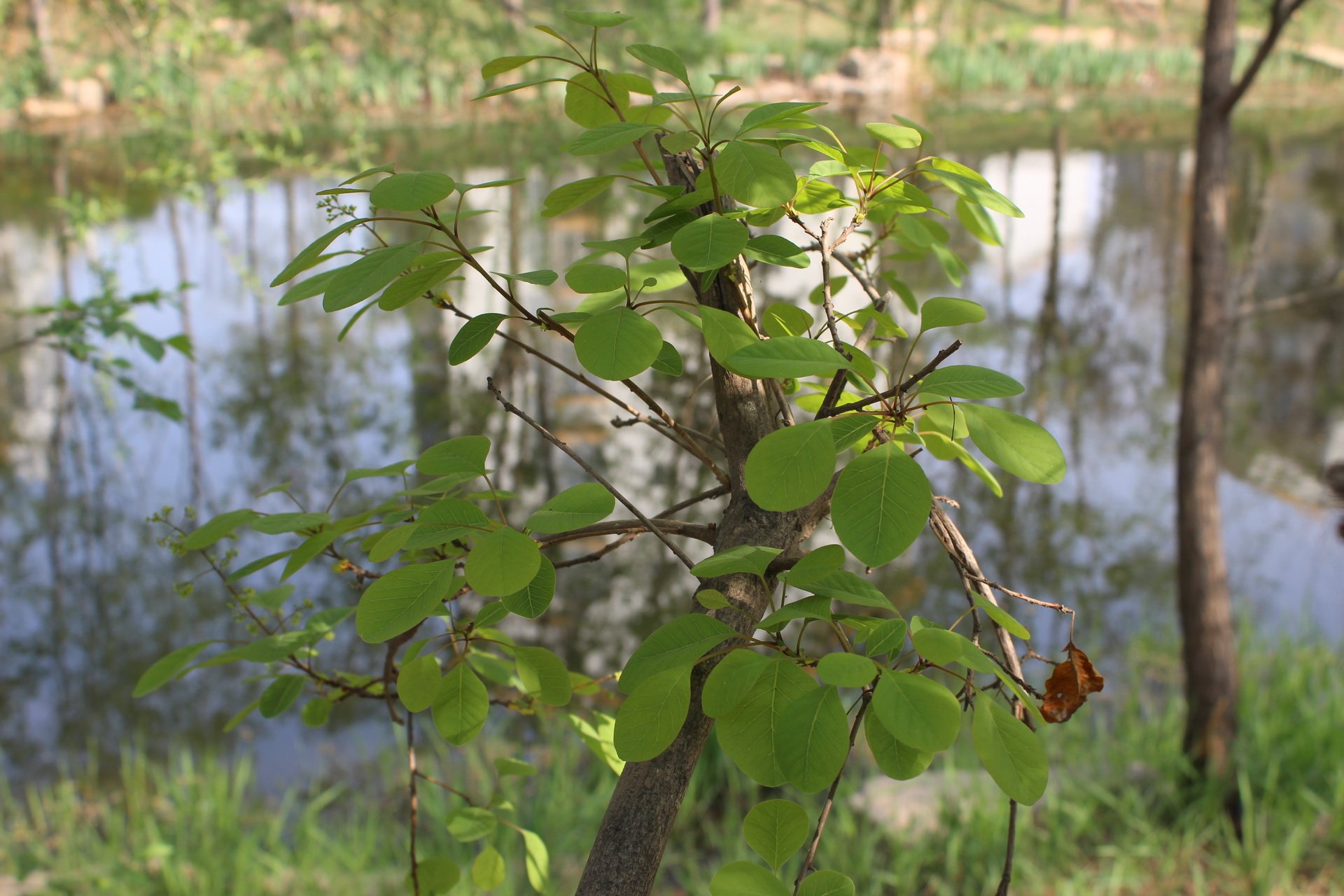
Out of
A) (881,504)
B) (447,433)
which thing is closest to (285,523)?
(881,504)

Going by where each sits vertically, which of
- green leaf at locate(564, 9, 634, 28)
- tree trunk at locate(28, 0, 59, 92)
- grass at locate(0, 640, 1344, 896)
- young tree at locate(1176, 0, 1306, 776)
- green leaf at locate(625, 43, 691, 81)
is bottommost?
grass at locate(0, 640, 1344, 896)

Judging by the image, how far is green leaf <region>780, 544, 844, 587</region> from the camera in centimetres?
44

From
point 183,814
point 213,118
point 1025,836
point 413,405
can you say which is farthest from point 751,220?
point 213,118

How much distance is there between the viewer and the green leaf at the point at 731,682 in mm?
418

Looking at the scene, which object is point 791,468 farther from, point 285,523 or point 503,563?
point 285,523

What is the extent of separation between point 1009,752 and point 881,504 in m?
0.14

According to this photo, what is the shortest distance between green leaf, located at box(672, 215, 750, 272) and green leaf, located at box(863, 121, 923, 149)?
5.0 inches

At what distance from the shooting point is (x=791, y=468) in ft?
1.37

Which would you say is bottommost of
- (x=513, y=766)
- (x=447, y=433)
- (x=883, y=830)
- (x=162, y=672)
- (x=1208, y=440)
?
(x=883, y=830)

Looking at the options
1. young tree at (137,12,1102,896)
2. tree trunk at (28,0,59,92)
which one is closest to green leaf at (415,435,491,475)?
young tree at (137,12,1102,896)

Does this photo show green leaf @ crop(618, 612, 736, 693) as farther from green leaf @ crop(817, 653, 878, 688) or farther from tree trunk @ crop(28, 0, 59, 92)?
tree trunk @ crop(28, 0, 59, 92)

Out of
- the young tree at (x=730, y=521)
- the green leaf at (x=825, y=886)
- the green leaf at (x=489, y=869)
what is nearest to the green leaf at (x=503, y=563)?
the young tree at (x=730, y=521)

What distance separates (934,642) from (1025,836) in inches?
85.0

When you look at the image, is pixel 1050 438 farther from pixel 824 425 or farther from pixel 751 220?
pixel 751 220
